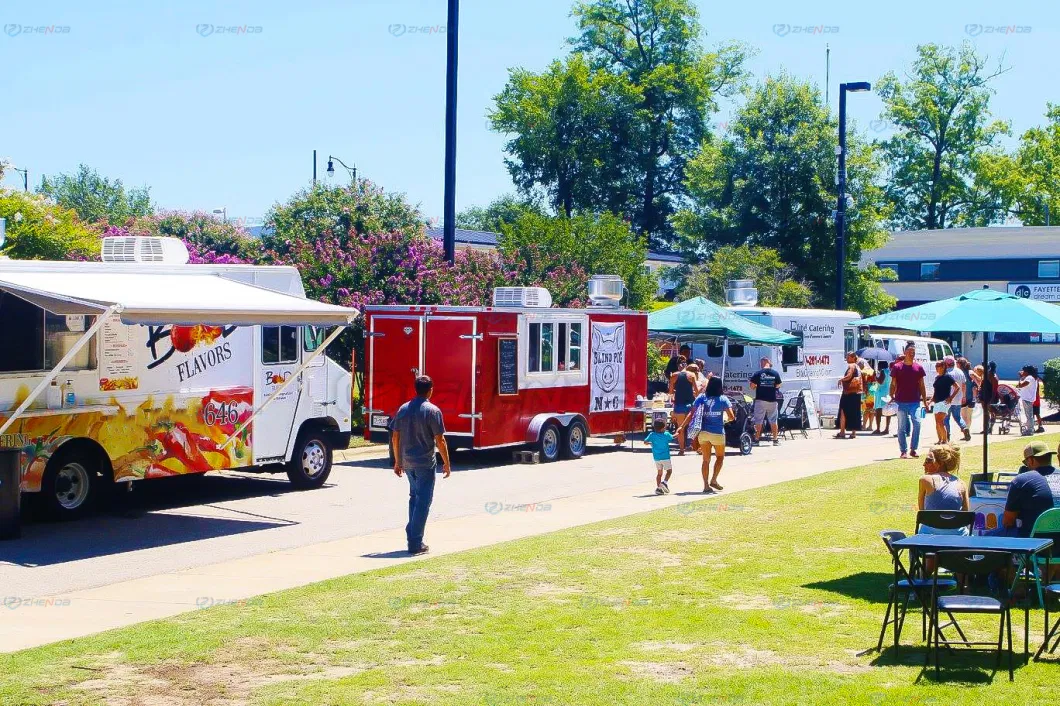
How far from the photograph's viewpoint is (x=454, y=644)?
8.55m

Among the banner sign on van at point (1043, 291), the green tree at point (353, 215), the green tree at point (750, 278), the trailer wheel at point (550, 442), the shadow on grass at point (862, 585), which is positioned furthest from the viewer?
the banner sign on van at point (1043, 291)

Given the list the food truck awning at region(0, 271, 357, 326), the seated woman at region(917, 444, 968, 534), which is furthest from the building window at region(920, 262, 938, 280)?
the seated woman at region(917, 444, 968, 534)

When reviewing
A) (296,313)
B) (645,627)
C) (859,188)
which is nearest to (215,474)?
(296,313)

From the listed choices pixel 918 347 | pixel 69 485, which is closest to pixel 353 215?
pixel 69 485

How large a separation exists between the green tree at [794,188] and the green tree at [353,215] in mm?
23242

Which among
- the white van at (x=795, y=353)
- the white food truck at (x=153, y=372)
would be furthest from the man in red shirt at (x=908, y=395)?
the white food truck at (x=153, y=372)

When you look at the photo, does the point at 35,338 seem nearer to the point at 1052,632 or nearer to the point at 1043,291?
the point at 1052,632

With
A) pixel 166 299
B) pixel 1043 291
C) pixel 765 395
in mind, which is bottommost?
pixel 765 395

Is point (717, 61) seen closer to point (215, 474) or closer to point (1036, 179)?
point (1036, 179)

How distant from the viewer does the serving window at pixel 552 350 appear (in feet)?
68.0

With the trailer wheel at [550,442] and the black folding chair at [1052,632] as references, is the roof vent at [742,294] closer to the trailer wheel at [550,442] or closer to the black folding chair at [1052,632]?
the trailer wheel at [550,442]

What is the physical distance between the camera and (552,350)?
70.2 feet

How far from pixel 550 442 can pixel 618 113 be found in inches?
1797

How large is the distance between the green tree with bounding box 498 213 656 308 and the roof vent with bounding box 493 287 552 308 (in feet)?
22.9
